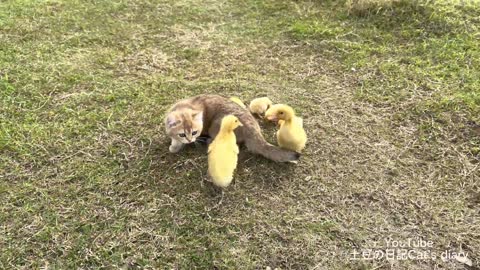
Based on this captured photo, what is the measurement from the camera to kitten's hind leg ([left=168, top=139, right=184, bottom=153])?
8.79ft

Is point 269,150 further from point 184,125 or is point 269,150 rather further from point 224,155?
point 184,125

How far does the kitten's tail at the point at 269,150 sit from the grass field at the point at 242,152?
0.22 feet

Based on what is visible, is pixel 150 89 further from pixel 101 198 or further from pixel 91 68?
pixel 101 198

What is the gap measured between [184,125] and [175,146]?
21 cm

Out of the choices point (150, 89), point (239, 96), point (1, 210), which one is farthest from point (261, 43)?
point (1, 210)

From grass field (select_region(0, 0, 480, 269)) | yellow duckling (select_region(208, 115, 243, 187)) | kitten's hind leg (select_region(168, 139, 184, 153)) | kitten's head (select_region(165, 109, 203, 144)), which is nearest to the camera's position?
grass field (select_region(0, 0, 480, 269))

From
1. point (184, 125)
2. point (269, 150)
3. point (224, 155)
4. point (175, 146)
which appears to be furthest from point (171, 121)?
point (269, 150)

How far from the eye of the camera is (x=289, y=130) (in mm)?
2551

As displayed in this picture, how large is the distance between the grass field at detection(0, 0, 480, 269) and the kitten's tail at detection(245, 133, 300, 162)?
0.22 feet

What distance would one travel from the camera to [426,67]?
3441 millimetres

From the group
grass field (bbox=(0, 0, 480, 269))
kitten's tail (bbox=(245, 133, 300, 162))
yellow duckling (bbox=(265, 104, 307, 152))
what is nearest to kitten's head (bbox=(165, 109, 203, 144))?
grass field (bbox=(0, 0, 480, 269))

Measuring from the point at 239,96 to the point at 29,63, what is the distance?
1.57 metres

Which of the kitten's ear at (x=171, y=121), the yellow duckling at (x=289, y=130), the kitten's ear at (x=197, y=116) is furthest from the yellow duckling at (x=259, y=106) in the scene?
the kitten's ear at (x=171, y=121)

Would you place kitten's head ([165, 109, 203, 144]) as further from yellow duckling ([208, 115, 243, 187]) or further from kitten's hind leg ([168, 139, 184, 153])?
yellow duckling ([208, 115, 243, 187])
